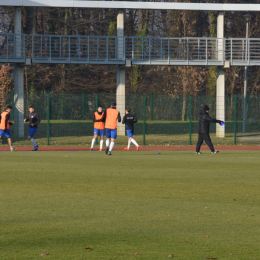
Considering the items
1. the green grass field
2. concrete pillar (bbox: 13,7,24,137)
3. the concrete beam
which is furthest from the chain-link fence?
the green grass field

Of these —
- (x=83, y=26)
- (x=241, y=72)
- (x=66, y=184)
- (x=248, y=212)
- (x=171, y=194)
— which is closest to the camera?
(x=248, y=212)

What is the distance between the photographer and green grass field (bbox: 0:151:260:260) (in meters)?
5.33

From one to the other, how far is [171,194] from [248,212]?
1.95 meters

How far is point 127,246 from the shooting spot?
5.42 metres

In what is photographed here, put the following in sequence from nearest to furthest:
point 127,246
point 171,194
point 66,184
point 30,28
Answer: point 127,246, point 171,194, point 66,184, point 30,28

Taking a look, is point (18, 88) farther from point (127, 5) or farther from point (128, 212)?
point (128, 212)

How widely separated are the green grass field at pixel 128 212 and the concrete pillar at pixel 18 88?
1168 centimetres

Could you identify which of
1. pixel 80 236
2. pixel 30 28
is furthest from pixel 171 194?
pixel 30 28

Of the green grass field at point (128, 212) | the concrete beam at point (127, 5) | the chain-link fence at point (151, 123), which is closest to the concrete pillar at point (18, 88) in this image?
the chain-link fence at point (151, 123)

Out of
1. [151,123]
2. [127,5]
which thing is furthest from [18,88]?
[151,123]

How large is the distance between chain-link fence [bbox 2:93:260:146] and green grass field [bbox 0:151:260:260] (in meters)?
11.3

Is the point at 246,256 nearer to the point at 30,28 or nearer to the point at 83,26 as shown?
the point at 30,28

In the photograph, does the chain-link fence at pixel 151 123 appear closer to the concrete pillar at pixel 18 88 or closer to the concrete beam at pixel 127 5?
the concrete pillar at pixel 18 88

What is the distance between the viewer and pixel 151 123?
33.9 metres
